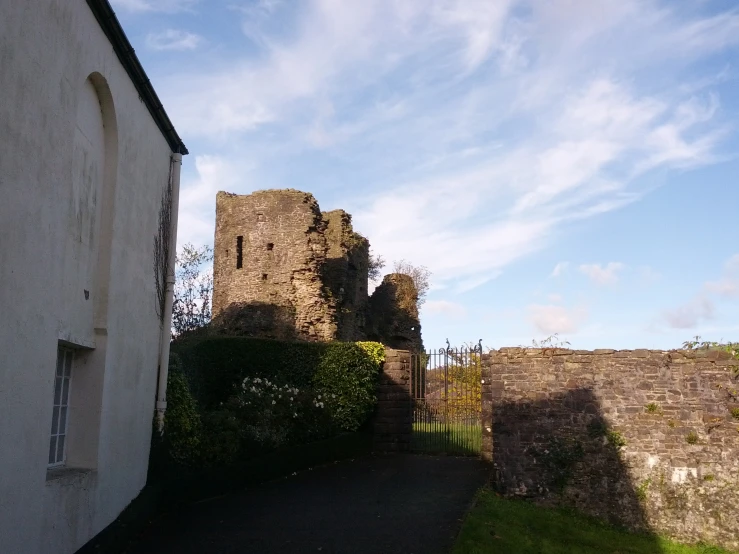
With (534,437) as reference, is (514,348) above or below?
above

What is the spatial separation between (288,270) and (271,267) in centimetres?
91

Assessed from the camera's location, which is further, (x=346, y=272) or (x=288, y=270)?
(x=346, y=272)

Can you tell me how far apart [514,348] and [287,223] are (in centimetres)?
1530

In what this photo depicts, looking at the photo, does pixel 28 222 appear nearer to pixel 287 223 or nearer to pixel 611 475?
pixel 611 475

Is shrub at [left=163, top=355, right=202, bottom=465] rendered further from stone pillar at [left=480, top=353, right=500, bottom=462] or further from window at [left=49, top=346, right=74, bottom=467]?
stone pillar at [left=480, top=353, right=500, bottom=462]

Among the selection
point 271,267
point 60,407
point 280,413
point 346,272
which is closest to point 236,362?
point 280,413

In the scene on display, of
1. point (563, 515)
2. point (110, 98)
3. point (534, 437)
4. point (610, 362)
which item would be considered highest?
point (110, 98)

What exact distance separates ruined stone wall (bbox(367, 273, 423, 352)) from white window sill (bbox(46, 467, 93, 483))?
71.9 ft

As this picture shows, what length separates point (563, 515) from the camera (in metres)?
11.5

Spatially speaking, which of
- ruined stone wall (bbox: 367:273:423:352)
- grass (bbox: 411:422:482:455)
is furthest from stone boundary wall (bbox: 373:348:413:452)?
ruined stone wall (bbox: 367:273:423:352)

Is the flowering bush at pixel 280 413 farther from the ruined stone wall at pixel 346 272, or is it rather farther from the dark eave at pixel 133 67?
the ruined stone wall at pixel 346 272

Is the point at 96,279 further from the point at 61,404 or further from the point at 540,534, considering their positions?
the point at 540,534

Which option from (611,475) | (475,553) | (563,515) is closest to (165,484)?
(475,553)

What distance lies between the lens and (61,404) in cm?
750
